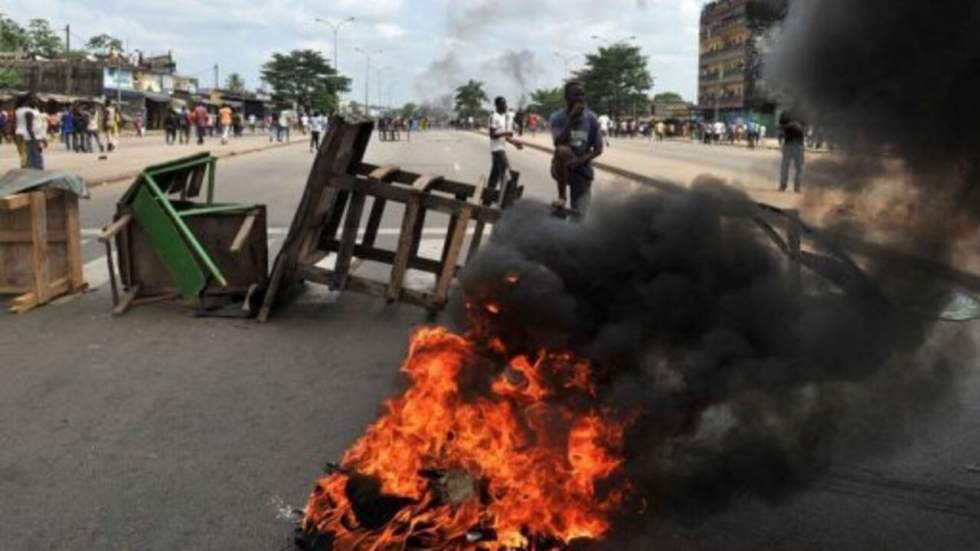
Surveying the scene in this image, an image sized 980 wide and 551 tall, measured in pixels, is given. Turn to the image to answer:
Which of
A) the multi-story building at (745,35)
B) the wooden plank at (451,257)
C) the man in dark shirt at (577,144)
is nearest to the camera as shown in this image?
the multi-story building at (745,35)

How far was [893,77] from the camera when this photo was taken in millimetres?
3051

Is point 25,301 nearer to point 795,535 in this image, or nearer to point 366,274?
point 366,274

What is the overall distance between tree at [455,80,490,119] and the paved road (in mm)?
48864

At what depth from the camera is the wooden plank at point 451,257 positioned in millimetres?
6715

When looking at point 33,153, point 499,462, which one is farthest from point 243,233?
point 33,153

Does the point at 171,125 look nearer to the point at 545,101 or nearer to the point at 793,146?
the point at 793,146

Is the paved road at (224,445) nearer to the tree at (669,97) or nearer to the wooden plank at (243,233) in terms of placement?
the wooden plank at (243,233)

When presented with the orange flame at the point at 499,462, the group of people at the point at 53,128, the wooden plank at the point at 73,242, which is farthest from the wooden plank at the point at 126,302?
the group of people at the point at 53,128

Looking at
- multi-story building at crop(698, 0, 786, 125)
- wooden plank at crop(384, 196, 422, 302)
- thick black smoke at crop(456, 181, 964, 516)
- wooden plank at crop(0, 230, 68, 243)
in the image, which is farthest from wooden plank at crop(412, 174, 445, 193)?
thick black smoke at crop(456, 181, 964, 516)

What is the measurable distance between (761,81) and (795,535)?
65.2 inches

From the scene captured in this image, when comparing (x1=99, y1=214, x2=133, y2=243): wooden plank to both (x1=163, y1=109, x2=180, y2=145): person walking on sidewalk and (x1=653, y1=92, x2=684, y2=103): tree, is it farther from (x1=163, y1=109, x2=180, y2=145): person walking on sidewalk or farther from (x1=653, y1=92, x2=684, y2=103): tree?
(x1=653, y1=92, x2=684, y2=103): tree

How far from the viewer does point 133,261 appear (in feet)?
24.5

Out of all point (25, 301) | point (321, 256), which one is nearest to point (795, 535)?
point (321, 256)

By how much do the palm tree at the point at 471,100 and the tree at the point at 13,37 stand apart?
4499 cm
